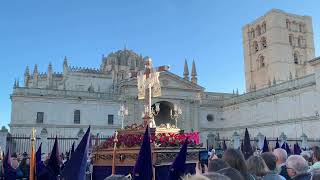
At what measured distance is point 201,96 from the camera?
162ft

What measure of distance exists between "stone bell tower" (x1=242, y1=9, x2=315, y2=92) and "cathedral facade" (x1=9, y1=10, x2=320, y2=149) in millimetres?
166

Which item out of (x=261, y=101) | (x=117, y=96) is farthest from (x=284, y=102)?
(x=117, y=96)

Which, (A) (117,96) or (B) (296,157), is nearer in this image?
(B) (296,157)

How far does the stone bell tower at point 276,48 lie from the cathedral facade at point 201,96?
17cm

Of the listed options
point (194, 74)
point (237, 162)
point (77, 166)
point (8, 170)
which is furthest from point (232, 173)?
point (194, 74)

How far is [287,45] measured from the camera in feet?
192

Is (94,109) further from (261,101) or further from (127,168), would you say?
(127,168)

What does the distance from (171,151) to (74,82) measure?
4381 centimetres

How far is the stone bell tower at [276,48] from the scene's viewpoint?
2242 inches

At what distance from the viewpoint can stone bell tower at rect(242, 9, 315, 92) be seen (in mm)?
56938

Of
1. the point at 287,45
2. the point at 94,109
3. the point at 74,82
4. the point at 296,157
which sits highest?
the point at 287,45

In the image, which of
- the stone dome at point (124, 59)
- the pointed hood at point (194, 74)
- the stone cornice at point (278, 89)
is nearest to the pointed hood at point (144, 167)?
the stone cornice at point (278, 89)

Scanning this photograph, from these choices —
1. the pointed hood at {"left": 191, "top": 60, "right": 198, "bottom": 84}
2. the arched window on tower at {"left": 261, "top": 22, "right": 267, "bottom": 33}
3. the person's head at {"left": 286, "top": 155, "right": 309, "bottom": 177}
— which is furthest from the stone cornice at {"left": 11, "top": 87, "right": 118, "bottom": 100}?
the person's head at {"left": 286, "top": 155, "right": 309, "bottom": 177}

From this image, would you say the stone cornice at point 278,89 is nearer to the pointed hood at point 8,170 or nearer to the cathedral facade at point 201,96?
the cathedral facade at point 201,96
